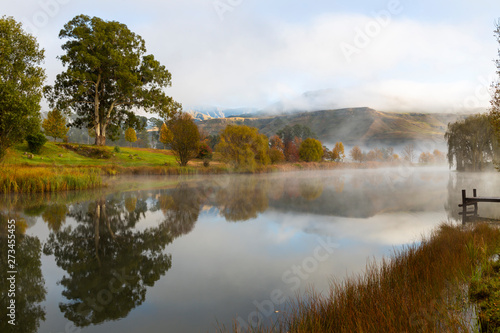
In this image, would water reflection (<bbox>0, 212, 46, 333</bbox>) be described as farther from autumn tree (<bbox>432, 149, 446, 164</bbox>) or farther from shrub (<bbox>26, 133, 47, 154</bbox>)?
autumn tree (<bbox>432, 149, 446, 164</bbox>)

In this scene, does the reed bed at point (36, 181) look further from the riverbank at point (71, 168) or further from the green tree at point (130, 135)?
the green tree at point (130, 135)

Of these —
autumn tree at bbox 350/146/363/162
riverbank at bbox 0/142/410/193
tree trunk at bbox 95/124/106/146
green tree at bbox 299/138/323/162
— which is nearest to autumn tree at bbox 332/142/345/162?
autumn tree at bbox 350/146/363/162

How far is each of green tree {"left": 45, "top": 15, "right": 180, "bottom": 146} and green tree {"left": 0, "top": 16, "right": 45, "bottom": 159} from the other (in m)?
12.4

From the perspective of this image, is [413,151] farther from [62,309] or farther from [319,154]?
[62,309]

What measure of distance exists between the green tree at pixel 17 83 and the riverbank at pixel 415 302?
22.9 m

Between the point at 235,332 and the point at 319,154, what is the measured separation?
74.2 m

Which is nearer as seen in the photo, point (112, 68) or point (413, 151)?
point (112, 68)

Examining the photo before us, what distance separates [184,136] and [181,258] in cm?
3423

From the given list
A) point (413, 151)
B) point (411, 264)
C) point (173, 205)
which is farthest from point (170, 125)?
point (413, 151)

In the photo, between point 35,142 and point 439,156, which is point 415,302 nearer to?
point 35,142

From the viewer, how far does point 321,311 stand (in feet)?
10.8

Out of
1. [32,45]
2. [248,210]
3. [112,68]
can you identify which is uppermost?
[112,68]

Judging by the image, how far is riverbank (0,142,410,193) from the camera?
16469mm

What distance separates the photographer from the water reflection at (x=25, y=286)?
363 centimetres
